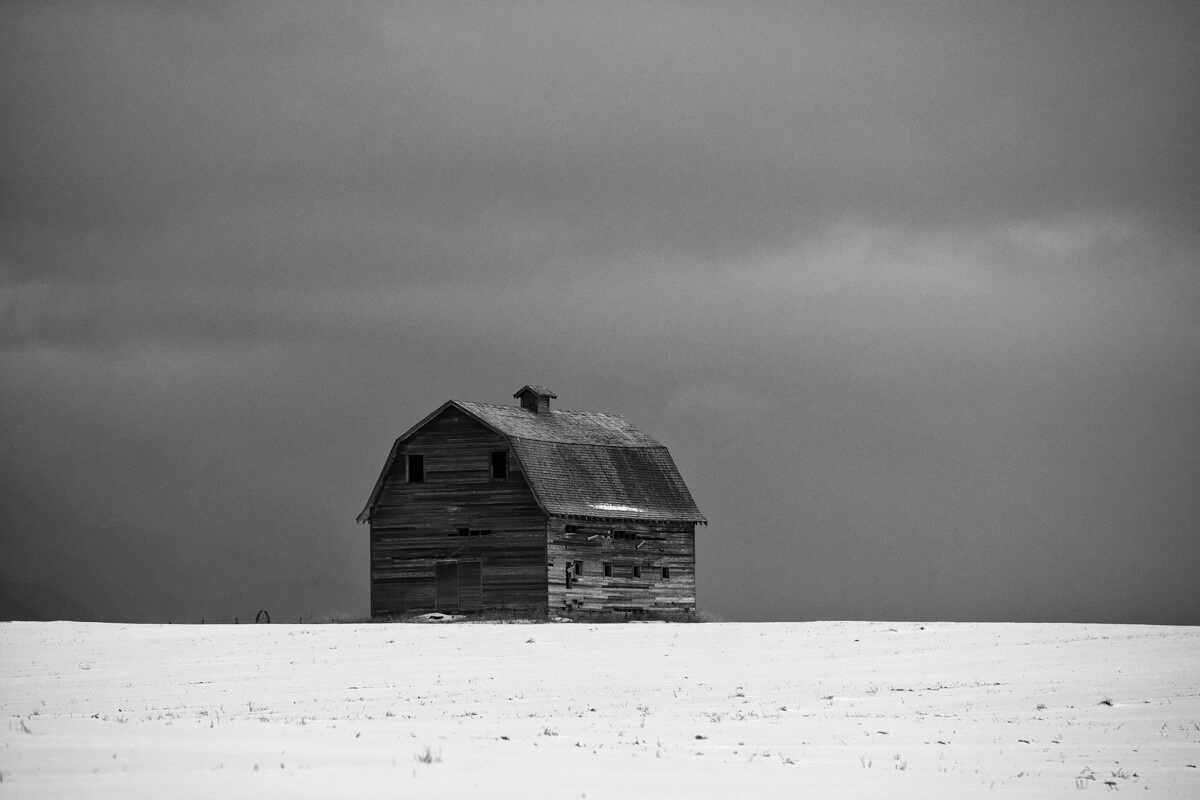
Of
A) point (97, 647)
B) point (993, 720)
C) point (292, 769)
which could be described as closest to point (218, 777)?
point (292, 769)

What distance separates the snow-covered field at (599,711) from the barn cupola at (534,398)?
560 inches

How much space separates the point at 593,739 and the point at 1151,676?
42.1 ft

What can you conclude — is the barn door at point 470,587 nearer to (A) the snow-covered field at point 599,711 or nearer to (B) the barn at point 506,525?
(B) the barn at point 506,525

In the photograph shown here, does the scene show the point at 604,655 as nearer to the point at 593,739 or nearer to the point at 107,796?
the point at 593,739

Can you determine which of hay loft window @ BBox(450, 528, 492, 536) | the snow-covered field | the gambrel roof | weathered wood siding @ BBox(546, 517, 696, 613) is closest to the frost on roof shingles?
the gambrel roof

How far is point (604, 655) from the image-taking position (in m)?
33.1

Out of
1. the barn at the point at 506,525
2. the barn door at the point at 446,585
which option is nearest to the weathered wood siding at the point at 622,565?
the barn at the point at 506,525

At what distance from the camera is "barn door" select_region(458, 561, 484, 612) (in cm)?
4972

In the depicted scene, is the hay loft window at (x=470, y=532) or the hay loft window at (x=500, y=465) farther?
the hay loft window at (x=500, y=465)

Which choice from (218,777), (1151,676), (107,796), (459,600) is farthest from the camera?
(459,600)

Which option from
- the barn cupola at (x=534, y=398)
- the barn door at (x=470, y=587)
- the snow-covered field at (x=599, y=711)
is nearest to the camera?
the snow-covered field at (x=599, y=711)

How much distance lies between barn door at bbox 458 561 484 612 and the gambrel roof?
10.9 feet

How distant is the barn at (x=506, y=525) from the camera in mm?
49594

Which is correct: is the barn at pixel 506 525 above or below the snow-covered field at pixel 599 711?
above
